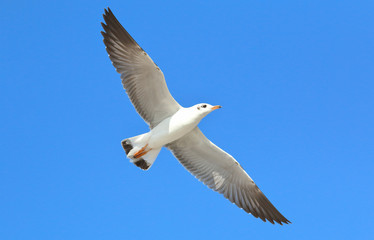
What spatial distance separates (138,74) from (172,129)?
1.30m

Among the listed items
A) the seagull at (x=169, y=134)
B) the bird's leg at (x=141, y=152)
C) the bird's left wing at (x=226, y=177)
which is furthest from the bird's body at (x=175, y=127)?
the bird's left wing at (x=226, y=177)

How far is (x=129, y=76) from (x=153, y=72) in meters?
0.53

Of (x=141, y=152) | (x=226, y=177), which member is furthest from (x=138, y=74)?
(x=226, y=177)

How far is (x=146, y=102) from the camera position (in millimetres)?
9703

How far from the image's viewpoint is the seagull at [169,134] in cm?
938

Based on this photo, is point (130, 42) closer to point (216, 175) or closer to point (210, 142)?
point (210, 142)

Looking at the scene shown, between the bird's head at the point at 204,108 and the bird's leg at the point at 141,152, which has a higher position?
the bird's head at the point at 204,108

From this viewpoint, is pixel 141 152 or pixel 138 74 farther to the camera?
pixel 141 152

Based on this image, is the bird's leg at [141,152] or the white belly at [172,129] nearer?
the white belly at [172,129]

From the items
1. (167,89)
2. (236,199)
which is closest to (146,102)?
(167,89)

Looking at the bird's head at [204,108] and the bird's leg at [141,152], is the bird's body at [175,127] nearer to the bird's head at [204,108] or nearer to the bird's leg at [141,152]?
the bird's head at [204,108]

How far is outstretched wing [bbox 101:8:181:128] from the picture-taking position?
30.6 feet

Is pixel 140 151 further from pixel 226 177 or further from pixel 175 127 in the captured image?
pixel 226 177

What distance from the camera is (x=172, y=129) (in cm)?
941
